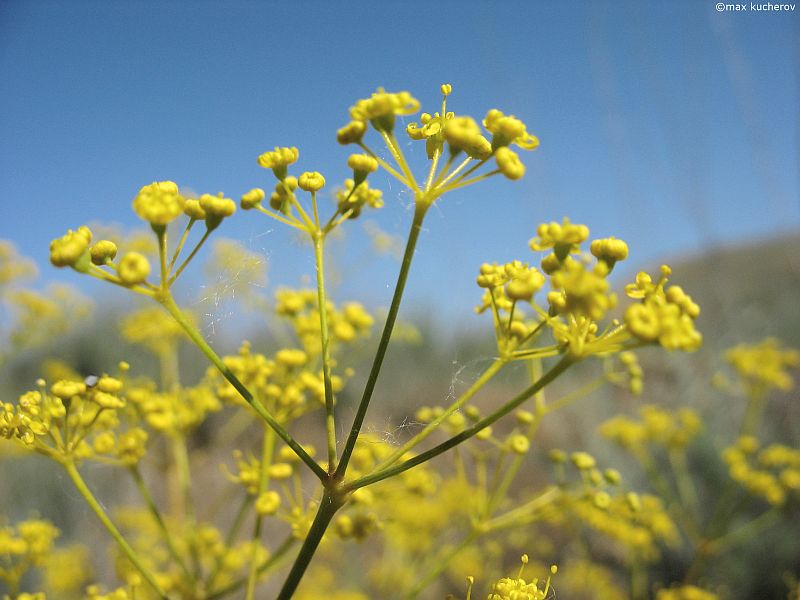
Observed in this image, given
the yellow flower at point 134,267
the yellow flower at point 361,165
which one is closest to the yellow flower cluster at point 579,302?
the yellow flower at point 361,165

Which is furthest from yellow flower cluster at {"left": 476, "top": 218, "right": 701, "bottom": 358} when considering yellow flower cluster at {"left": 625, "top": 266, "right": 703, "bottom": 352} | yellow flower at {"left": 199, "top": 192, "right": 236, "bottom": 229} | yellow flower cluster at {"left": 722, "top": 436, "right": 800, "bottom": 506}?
yellow flower cluster at {"left": 722, "top": 436, "right": 800, "bottom": 506}

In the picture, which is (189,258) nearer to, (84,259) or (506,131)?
(84,259)

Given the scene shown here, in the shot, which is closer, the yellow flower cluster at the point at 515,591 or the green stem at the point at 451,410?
the green stem at the point at 451,410

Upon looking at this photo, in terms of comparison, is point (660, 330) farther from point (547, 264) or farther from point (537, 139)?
point (537, 139)

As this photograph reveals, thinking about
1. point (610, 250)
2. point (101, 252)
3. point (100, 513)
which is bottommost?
point (100, 513)

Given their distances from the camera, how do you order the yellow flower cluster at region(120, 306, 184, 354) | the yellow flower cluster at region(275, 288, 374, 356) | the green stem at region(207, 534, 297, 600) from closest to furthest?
the green stem at region(207, 534, 297, 600) → the yellow flower cluster at region(275, 288, 374, 356) → the yellow flower cluster at region(120, 306, 184, 354)

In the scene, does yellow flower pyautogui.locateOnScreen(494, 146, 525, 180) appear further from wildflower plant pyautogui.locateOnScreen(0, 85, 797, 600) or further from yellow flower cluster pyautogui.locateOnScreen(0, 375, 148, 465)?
yellow flower cluster pyautogui.locateOnScreen(0, 375, 148, 465)

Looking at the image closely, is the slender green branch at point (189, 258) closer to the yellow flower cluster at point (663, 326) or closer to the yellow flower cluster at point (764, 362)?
the yellow flower cluster at point (663, 326)

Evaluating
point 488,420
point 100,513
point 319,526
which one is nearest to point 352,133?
point 488,420
